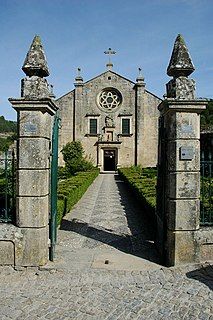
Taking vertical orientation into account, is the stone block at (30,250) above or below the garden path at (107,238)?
above

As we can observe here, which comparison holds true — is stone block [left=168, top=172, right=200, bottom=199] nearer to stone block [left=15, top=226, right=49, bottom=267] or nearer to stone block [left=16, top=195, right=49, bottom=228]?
stone block [left=16, top=195, right=49, bottom=228]

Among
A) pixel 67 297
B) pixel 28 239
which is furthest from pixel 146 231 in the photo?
pixel 67 297

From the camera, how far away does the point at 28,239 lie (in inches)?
217

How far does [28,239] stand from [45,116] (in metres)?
2.10

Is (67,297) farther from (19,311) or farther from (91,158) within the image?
(91,158)

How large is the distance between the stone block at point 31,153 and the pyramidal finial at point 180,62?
8.48ft


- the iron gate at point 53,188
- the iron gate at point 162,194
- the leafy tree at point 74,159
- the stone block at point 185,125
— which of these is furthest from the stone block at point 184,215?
the leafy tree at point 74,159

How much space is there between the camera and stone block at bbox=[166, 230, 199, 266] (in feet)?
18.2

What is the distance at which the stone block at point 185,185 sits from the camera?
5.58 meters

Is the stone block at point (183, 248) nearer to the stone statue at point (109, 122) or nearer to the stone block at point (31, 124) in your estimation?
the stone block at point (31, 124)

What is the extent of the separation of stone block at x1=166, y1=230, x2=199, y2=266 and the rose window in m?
30.5

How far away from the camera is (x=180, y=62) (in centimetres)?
568

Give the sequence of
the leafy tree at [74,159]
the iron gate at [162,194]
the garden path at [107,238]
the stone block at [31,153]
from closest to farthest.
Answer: the stone block at [31,153]
the garden path at [107,238]
the iron gate at [162,194]
the leafy tree at [74,159]

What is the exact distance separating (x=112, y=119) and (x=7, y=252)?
3027 centimetres
